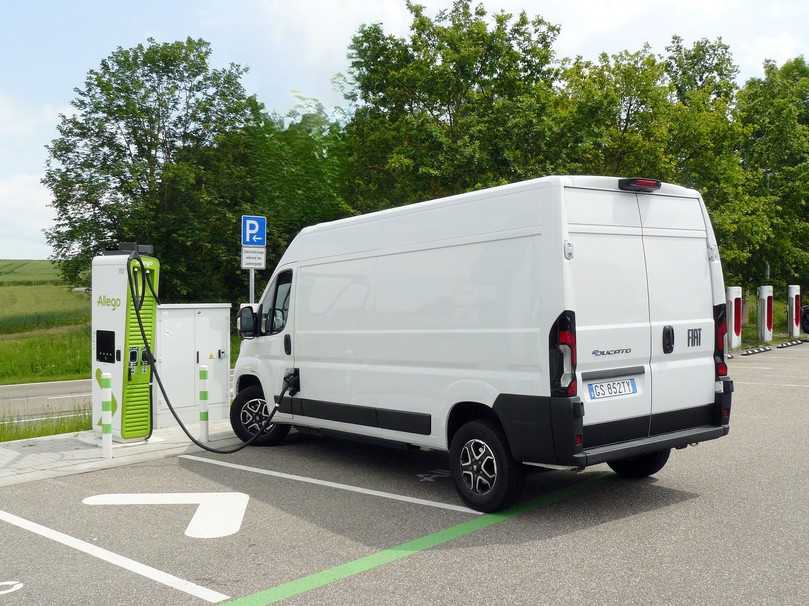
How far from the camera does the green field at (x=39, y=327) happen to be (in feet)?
77.5

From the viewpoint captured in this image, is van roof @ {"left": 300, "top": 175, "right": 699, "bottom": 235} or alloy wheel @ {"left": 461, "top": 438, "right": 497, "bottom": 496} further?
alloy wheel @ {"left": 461, "top": 438, "right": 497, "bottom": 496}

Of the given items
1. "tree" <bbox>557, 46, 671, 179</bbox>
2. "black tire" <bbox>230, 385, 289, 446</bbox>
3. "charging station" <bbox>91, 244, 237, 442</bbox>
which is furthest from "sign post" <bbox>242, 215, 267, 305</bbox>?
"tree" <bbox>557, 46, 671, 179</bbox>

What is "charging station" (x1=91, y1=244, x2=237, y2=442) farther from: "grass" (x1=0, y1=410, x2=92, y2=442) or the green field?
the green field

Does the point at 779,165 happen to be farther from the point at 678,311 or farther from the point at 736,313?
the point at 678,311

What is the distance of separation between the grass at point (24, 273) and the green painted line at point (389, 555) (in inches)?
2098

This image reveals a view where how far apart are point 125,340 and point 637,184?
6.03m

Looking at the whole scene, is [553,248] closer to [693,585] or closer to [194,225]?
[693,585]

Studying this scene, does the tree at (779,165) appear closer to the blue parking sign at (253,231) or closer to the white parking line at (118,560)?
the blue parking sign at (253,231)

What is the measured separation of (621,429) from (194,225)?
32187 millimetres

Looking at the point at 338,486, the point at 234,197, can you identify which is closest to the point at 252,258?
the point at 338,486

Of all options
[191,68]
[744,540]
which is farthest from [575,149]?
[191,68]

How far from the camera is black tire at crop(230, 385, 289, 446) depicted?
9.40 metres

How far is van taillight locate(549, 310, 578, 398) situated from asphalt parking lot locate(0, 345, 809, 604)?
1007 millimetres

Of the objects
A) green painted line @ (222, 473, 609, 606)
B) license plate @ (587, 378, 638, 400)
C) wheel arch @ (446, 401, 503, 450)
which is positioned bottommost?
green painted line @ (222, 473, 609, 606)
